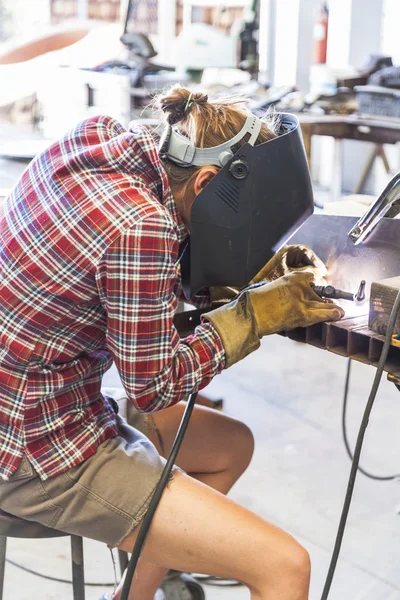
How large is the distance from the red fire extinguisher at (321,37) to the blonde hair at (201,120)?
677 cm

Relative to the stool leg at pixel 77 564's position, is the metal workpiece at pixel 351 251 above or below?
above

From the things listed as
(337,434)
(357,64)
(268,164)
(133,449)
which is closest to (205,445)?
(133,449)

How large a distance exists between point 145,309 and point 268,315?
0.87ft

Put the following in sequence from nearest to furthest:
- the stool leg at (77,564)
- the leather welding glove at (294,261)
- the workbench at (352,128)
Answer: the stool leg at (77,564)
the leather welding glove at (294,261)
the workbench at (352,128)

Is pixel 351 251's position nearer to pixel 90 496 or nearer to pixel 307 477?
pixel 90 496

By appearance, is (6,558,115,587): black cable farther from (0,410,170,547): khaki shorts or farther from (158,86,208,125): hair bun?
(158,86,208,125): hair bun

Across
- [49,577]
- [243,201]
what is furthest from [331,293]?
[49,577]

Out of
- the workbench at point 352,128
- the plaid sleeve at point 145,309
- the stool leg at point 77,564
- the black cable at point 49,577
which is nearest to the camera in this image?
the plaid sleeve at point 145,309

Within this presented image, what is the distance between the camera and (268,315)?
4.56 feet

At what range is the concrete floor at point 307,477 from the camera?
2133 mm

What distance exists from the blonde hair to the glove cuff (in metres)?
0.25

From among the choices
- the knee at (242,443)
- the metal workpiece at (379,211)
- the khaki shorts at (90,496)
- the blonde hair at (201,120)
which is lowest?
the knee at (242,443)

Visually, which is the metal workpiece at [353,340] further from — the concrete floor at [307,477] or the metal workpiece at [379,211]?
the concrete floor at [307,477]

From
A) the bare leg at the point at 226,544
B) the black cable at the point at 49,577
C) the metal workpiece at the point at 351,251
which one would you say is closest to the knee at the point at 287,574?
the bare leg at the point at 226,544
